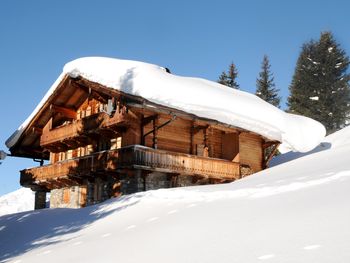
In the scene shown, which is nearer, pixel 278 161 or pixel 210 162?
pixel 210 162

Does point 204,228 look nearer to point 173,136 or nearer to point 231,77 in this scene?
point 173,136

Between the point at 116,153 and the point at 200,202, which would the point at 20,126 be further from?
the point at 200,202

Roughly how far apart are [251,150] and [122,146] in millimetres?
9481

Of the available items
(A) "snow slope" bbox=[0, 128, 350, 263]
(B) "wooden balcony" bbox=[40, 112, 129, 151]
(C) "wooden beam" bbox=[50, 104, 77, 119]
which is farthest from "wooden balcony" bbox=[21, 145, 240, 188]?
(A) "snow slope" bbox=[0, 128, 350, 263]

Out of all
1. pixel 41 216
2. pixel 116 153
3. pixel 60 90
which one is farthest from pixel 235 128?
pixel 41 216

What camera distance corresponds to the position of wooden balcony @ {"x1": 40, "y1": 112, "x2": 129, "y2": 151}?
74.0 feet

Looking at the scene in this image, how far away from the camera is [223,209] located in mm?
10766

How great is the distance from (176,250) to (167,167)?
1455 centimetres

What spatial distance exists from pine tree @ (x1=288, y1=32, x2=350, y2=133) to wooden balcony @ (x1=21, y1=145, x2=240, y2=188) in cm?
2355

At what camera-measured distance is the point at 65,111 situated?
28547 mm

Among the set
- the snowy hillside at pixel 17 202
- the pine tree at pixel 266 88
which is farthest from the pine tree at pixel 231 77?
the snowy hillside at pixel 17 202

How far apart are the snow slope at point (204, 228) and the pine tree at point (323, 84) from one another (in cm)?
3452

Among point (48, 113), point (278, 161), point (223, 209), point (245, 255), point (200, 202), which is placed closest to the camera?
point (245, 255)

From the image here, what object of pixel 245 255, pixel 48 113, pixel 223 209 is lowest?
pixel 245 255
